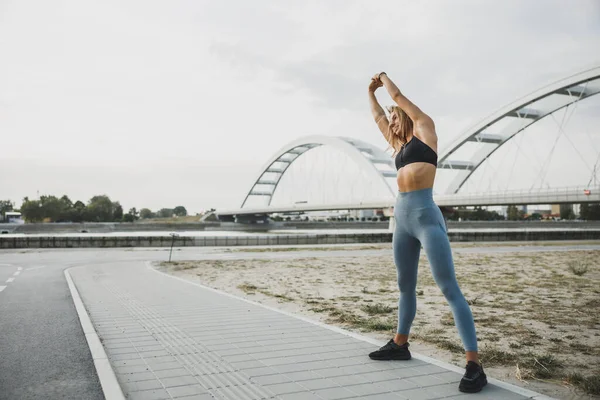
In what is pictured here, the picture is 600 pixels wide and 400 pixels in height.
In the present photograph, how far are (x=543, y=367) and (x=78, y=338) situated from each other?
424 cm

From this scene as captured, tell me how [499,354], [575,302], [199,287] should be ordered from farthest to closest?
[199,287], [575,302], [499,354]

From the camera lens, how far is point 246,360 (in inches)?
157

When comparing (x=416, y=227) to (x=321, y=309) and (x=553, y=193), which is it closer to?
(x=321, y=309)

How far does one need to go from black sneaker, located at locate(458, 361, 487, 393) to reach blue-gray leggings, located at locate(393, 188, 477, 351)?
13 centimetres

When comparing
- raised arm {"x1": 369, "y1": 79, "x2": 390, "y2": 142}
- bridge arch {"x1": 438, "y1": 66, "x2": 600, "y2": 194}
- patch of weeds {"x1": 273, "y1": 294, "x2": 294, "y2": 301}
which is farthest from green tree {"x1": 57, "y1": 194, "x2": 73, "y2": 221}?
raised arm {"x1": 369, "y1": 79, "x2": 390, "y2": 142}

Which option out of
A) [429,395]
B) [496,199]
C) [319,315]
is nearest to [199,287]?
[319,315]

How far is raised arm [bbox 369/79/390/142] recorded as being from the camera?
408 cm

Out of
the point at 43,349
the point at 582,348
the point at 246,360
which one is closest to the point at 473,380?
the point at 246,360

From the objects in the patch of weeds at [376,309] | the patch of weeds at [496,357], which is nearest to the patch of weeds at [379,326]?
the patch of weeds at [376,309]

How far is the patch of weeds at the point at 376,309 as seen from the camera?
662 cm

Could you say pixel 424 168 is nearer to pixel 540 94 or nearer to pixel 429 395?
pixel 429 395

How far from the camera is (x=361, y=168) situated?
51.5 meters

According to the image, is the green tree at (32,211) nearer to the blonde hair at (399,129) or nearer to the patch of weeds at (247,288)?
the patch of weeds at (247,288)

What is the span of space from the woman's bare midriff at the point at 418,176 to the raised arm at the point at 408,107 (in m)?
Answer: 0.31
